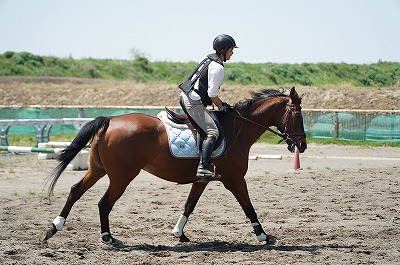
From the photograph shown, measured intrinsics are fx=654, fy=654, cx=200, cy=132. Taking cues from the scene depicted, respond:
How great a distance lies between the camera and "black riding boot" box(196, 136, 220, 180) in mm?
8297

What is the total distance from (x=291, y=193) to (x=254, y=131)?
361 centimetres

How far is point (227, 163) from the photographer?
8.65 m

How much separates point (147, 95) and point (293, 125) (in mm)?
27792

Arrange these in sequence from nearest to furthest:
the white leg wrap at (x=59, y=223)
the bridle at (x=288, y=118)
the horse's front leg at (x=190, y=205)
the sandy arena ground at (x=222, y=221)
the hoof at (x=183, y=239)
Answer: the sandy arena ground at (x=222, y=221) → the white leg wrap at (x=59, y=223) → the hoof at (x=183, y=239) → the horse's front leg at (x=190, y=205) → the bridle at (x=288, y=118)

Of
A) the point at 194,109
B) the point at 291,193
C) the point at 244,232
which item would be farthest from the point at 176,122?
the point at 291,193

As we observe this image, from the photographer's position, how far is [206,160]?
328 inches

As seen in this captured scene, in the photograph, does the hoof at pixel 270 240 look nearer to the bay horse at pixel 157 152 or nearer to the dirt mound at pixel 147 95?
the bay horse at pixel 157 152

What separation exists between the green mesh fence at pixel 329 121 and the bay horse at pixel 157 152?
1584 cm

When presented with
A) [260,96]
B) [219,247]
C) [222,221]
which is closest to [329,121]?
[222,221]

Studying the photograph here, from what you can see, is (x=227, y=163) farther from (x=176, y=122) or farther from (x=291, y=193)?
(x=291, y=193)

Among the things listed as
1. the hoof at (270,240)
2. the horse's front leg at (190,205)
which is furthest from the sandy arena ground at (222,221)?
the horse's front leg at (190,205)

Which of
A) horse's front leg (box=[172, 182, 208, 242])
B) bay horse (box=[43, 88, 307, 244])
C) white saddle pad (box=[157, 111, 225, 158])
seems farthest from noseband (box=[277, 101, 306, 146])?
horse's front leg (box=[172, 182, 208, 242])

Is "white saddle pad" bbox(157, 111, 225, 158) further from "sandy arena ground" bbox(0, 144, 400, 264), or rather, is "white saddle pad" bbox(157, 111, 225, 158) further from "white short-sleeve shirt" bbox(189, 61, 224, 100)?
"sandy arena ground" bbox(0, 144, 400, 264)

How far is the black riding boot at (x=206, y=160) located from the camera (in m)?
8.30
